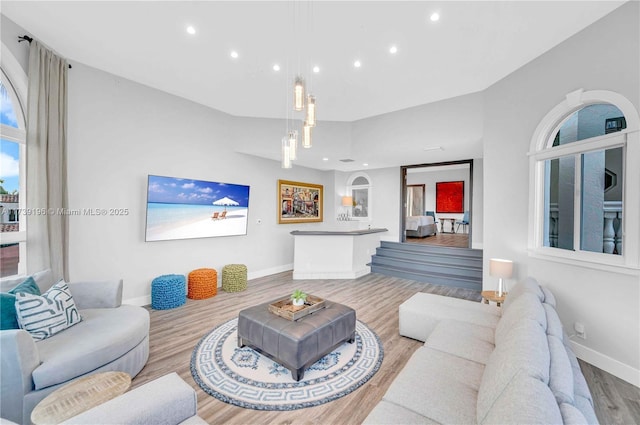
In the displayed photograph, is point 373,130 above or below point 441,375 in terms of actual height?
above

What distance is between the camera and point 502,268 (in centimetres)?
357

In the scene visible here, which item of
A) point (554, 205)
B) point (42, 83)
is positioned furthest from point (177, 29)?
point (554, 205)

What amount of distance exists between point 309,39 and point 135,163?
10.8ft

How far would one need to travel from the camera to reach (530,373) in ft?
Answer: 3.99

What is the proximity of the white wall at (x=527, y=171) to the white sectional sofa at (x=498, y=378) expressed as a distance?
0.73m

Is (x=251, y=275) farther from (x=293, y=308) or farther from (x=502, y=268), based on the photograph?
(x=502, y=268)

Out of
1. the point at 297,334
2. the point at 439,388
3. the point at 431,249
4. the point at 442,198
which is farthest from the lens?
the point at 442,198

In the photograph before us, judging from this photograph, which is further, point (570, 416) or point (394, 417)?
point (394, 417)

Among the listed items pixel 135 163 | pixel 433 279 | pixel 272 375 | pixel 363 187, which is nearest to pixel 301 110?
pixel 272 375

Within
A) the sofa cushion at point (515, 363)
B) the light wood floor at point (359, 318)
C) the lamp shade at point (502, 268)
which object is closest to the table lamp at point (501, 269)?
the lamp shade at point (502, 268)

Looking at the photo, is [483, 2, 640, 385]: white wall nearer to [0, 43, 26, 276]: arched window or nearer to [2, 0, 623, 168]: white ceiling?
[2, 0, 623, 168]: white ceiling

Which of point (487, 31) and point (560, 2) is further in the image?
point (487, 31)

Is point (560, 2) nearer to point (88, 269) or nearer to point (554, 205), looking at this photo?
point (554, 205)

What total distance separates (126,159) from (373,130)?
463 cm
